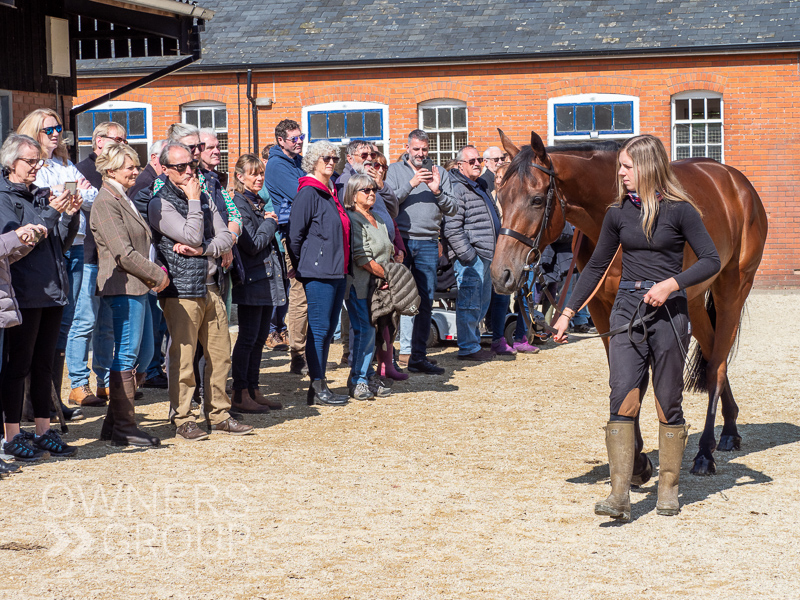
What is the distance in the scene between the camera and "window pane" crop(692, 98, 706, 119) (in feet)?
63.6

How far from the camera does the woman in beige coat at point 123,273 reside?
6555 mm

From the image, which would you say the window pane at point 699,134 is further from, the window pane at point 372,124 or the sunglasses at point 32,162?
the sunglasses at point 32,162

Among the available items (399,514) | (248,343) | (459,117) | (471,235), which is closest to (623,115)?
(459,117)

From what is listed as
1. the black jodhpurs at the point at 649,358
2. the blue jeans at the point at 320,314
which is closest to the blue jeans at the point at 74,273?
the blue jeans at the point at 320,314

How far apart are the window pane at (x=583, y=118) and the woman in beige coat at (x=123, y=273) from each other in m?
14.2

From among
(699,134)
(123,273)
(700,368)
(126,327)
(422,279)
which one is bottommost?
(700,368)

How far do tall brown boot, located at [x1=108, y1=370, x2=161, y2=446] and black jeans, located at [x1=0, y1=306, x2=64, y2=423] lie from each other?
1.54 ft

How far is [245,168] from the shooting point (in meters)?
8.00

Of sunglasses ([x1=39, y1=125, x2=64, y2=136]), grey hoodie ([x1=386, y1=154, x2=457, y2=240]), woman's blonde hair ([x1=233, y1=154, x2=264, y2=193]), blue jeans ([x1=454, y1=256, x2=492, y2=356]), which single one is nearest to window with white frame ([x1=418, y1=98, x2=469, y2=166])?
blue jeans ([x1=454, y1=256, x2=492, y2=356])

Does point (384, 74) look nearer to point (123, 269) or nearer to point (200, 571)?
point (123, 269)

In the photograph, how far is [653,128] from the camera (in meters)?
19.5

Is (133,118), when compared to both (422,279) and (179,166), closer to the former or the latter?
(422,279)

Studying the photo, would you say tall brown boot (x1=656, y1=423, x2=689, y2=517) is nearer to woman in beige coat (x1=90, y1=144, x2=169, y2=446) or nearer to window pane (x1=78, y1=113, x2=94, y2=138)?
woman in beige coat (x1=90, y1=144, x2=169, y2=446)

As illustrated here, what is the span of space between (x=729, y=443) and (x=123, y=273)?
13.8ft
